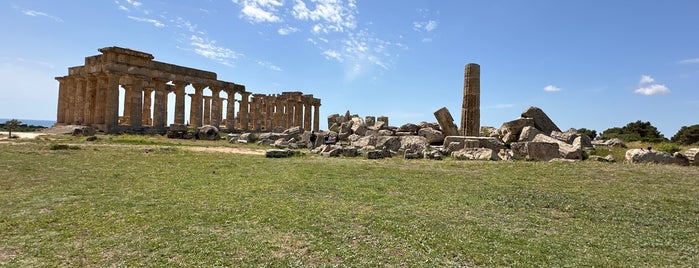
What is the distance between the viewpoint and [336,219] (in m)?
6.30

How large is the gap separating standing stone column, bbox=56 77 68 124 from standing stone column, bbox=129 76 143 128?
9844 millimetres

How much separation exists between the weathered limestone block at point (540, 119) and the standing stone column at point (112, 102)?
32.5 metres

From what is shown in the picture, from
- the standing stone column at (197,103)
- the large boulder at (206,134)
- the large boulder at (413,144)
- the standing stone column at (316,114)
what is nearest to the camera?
the large boulder at (413,144)

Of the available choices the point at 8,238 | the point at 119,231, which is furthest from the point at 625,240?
the point at 8,238

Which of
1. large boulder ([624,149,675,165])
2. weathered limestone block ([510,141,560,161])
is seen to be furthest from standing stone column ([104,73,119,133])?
large boulder ([624,149,675,165])

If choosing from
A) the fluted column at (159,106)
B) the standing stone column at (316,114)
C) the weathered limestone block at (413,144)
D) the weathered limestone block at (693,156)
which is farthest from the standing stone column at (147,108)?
the weathered limestone block at (693,156)

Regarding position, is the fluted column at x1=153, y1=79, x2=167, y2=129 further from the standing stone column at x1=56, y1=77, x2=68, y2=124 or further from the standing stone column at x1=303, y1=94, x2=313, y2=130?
the standing stone column at x1=303, y1=94, x2=313, y2=130

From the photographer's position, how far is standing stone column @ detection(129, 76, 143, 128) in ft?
117

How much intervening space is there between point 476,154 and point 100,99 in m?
33.9

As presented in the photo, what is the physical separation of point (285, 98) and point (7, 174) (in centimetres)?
4416

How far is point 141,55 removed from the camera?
117ft

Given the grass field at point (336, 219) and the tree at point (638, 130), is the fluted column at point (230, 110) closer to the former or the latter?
the grass field at point (336, 219)

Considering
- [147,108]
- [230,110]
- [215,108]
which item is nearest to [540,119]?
[230,110]

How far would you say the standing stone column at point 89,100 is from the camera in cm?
3756
